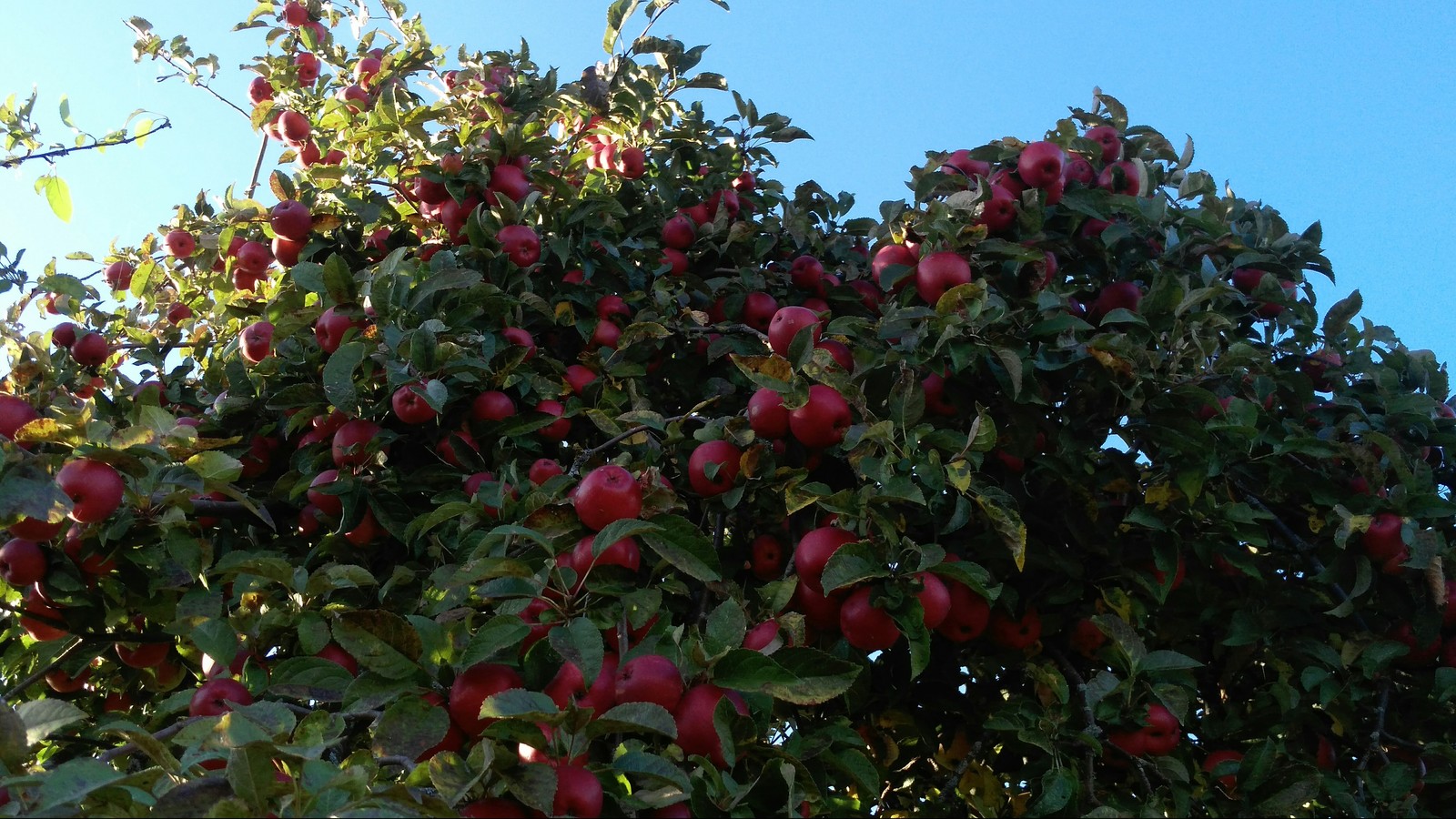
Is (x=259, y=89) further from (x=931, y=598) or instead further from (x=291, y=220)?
(x=931, y=598)

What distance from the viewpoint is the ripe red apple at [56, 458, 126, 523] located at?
1.78m

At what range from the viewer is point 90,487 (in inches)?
70.4

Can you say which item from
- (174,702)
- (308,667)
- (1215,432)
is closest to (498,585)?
(308,667)

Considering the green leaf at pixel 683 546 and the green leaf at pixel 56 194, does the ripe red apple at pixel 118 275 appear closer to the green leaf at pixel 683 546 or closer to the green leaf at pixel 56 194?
the green leaf at pixel 56 194

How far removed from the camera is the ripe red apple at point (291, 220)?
2.88m

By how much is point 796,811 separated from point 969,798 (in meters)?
1.14

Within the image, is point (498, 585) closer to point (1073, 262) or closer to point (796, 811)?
point (796, 811)

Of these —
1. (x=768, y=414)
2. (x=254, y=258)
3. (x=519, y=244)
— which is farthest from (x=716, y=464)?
(x=254, y=258)

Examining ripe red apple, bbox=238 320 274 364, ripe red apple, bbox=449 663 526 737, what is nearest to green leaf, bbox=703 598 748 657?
ripe red apple, bbox=449 663 526 737

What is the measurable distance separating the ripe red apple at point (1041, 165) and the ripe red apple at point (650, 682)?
1.74 m

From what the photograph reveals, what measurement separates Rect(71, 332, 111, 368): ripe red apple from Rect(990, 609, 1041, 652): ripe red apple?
2.77m

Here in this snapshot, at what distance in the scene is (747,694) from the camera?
1.49m

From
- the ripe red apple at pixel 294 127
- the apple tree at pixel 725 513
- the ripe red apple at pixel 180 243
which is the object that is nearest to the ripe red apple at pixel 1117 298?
the apple tree at pixel 725 513

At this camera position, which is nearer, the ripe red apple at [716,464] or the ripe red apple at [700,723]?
the ripe red apple at [700,723]
